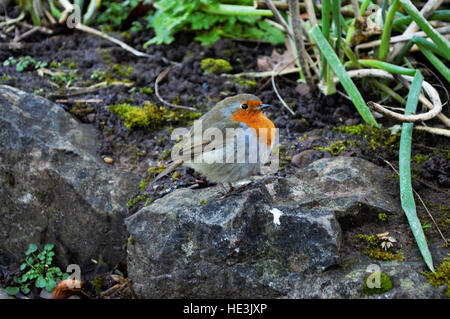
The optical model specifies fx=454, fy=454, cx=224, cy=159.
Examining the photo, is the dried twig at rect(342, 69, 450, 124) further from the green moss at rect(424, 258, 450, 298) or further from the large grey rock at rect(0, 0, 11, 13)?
the large grey rock at rect(0, 0, 11, 13)

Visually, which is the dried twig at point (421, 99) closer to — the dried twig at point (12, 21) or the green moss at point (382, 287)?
the green moss at point (382, 287)

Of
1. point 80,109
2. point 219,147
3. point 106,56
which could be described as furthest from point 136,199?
point 106,56

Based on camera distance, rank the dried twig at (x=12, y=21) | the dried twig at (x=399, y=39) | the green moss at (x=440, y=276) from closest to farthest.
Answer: the green moss at (x=440, y=276) → the dried twig at (x=399, y=39) → the dried twig at (x=12, y=21)

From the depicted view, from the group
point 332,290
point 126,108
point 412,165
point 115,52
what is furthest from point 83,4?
point 332,290

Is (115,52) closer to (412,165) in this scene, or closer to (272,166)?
(272,166)

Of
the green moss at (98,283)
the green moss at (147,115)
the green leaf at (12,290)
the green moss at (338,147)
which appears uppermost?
the green moss at (147,115)

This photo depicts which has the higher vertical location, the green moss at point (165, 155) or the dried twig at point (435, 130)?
the dried twig at point (435, 130)

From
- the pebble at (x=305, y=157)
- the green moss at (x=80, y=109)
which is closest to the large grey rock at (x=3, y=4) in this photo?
the green moss at (x=80, y=109)

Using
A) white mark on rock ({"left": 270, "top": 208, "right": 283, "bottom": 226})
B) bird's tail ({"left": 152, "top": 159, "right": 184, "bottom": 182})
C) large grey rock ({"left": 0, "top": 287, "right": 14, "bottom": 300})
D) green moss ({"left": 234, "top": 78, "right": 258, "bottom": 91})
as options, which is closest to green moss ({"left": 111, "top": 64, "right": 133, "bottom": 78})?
green moss ({"left": 234, "top": 78, "right": 258, "bottom": 91})
